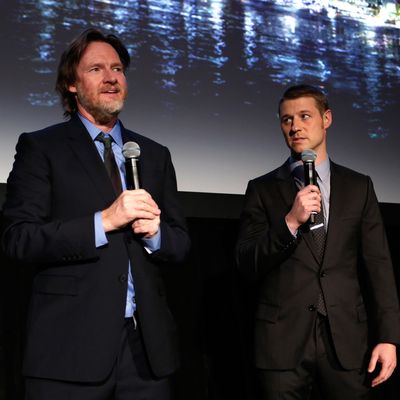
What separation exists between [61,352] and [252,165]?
1.53 metres

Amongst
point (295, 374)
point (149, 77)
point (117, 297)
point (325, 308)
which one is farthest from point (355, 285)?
point (149, 77)

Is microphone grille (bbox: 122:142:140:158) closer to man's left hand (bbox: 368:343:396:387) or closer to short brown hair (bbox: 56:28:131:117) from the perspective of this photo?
short brown hair (bbox: 56:28:131:117)

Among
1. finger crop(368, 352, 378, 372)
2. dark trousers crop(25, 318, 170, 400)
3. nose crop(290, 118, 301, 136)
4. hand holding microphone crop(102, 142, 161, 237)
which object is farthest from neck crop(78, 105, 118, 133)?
finger crop(368, 352, 378, 372)

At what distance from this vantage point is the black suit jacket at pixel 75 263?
5.40 feet

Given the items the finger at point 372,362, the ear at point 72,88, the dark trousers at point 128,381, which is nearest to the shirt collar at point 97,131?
the ear at point 72,88

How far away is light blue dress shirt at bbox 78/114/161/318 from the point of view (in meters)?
1.67

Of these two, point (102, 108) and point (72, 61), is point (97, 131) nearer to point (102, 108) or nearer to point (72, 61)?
point (102, 108)

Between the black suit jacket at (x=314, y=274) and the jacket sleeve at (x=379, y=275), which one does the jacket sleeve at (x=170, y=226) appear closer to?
the black suit jacket at (x=314, y=274)

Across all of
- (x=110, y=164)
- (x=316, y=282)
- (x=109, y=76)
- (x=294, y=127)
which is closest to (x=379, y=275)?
(x=316, y=282)

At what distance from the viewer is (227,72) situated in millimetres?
2949

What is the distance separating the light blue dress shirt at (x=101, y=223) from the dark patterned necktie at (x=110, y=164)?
2cm

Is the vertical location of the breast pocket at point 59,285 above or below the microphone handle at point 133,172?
below

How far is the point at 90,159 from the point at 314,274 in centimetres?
86

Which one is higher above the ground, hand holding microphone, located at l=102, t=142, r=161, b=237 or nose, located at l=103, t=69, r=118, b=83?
nose, located at l=103, t=69, r=118, b=83
